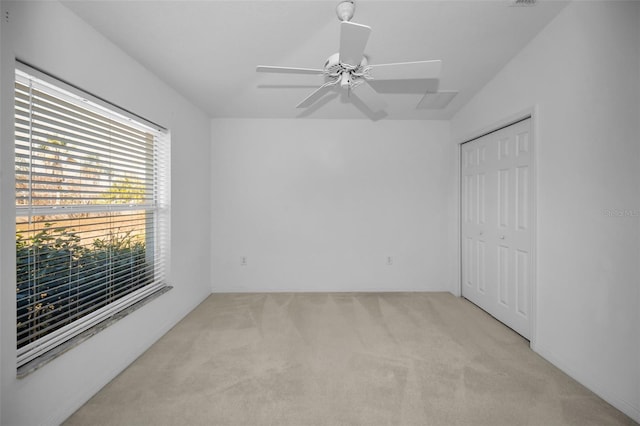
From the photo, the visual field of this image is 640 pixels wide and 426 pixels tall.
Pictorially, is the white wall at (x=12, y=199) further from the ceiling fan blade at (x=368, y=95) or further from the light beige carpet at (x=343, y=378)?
the ceiling fan blade at (x=368, y=95)

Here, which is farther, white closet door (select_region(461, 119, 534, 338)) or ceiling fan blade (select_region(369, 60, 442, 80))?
white closet door (select_region(461, 119, 534, 338))

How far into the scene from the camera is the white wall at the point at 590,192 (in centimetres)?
162

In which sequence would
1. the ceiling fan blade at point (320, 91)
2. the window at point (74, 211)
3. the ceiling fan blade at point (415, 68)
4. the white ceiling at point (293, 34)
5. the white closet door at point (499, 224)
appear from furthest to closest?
1. the white closet door at point (499, 224)
2. the ceiling fan blade at point (320, 91)
3. the white ceiling at point (293, 34)
4. the ceiling fan blade at point (415, 68)
5. the window at point (74, 211)

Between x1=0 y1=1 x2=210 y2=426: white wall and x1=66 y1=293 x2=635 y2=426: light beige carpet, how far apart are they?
168mm

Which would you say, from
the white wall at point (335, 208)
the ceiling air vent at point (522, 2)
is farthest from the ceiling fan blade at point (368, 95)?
the white wall at point (335, 208)

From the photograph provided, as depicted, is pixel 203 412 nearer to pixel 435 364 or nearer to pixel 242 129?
pixel 435 364

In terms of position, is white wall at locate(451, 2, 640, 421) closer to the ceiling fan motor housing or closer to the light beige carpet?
the light beige carpet

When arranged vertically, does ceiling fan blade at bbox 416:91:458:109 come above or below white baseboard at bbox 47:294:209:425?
above

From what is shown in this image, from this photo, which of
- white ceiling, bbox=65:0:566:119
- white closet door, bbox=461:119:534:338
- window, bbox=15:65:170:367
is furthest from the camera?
white closet door, bbox=461:119:534:338

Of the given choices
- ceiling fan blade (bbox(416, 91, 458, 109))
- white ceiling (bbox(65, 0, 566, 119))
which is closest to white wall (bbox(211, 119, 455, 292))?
ceiling fan blade (bbox(416, 91, 458, 109))

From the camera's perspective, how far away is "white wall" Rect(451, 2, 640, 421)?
162 cm

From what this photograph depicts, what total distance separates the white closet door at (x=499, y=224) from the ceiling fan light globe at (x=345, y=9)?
186 centimetres

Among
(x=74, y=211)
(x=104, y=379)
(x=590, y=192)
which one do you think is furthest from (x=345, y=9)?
(x=104, y=379)

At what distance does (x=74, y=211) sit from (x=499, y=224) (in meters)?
3.64
